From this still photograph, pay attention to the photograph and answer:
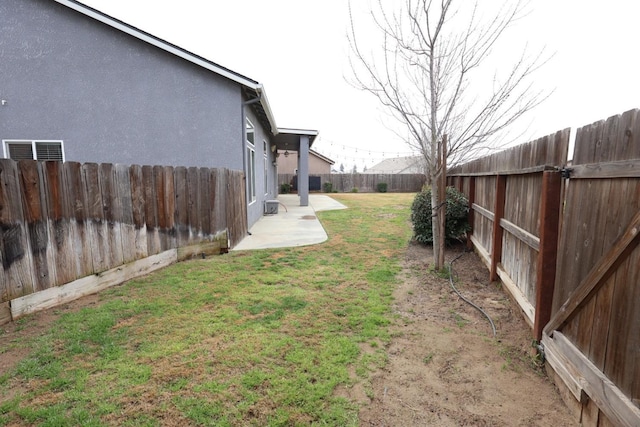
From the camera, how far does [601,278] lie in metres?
1.89

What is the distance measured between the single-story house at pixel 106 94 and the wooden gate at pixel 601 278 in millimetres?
7288

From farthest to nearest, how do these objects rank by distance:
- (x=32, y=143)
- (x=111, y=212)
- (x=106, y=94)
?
(x=106, y=94), (x=32, y=143), (x=111, y=212)

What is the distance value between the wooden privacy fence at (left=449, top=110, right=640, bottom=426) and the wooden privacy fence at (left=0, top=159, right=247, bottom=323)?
491 cm

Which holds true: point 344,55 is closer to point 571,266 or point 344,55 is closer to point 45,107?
point 571,266

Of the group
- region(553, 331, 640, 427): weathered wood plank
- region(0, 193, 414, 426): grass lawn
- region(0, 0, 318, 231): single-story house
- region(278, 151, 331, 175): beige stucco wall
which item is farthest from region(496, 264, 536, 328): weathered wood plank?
region(278, 151, 331, 175): beige stucco wall

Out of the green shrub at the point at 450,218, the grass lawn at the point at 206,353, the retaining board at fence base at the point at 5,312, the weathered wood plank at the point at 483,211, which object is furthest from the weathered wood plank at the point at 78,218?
the green shrub at the point at 450,218

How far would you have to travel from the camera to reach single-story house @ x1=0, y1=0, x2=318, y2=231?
6945 mm

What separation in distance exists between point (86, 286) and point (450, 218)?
247 inches

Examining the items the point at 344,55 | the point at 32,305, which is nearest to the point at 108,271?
the point at 32,305

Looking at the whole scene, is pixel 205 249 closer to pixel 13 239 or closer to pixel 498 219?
pixel 13 239

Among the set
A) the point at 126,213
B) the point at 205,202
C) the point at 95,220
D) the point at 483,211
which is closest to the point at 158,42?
the point at 205,202

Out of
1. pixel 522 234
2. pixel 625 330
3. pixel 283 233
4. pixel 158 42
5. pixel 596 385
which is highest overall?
pixel 158 42

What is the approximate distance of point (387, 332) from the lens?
332cm

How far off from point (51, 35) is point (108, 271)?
6117 millimetres
